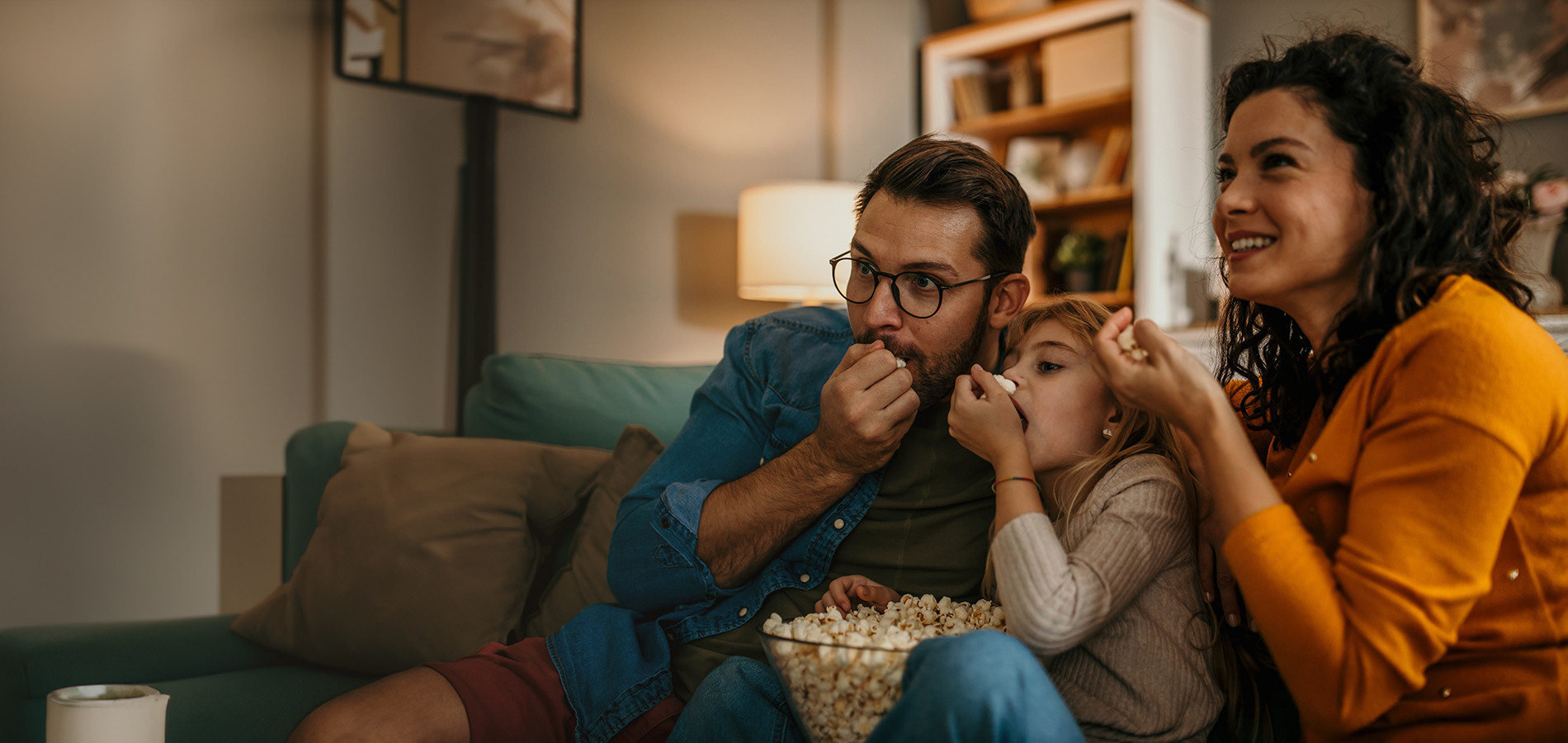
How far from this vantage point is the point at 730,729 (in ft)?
3.58

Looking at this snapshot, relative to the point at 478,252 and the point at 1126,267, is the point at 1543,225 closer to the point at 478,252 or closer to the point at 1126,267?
the point at 1126,267

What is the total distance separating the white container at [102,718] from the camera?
98 cm

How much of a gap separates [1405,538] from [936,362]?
0.67 m

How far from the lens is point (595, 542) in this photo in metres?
1.61

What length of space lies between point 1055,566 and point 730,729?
1.31ft

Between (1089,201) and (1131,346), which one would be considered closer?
(1131,346)

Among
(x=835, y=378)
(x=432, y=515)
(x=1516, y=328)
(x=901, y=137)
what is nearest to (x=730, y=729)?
(x=835, y=378)

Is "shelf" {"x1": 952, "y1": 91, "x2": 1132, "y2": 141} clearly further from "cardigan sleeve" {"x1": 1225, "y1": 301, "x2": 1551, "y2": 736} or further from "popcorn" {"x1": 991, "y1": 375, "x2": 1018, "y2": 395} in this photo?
"cardigan sleeve" {"x1": 1225, "y1": 301, "x2": 1551, "y2": 736}

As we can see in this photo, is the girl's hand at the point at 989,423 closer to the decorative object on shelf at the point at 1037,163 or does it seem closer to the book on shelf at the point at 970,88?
the decorative object on shelf at the point at 1037,163

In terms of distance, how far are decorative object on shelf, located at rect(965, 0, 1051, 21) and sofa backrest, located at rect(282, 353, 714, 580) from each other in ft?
A: 7.55

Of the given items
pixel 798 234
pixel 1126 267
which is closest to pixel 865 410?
pixel 798 234

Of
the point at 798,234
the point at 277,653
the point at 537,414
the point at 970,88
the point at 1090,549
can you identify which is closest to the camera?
the point at 1090,549

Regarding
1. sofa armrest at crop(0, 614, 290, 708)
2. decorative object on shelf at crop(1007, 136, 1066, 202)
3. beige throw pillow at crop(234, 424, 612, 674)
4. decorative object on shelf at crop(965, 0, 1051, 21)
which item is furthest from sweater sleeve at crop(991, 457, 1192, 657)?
decorative object on shelf at crop(965, 0, 1051, 21)

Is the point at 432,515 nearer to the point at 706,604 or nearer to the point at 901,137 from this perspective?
the point at 706,604
